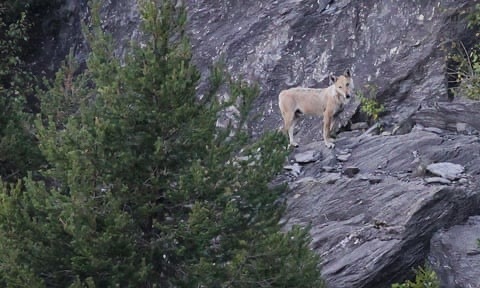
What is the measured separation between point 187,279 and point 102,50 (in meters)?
3.35

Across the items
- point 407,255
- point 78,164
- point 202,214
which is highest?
point 78,164

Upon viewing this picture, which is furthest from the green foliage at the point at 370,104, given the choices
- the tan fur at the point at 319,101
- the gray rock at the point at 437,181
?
the gray rock at the point at 437,181

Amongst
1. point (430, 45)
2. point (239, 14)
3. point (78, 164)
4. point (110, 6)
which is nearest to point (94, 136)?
point (78, 164)

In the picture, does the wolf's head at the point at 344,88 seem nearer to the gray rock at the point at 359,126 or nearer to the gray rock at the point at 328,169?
the gray rock at the point at 359,126

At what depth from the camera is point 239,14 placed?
2725 centimetres

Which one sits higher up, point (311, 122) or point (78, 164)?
point (78, 164)

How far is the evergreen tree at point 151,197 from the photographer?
11.2 metres

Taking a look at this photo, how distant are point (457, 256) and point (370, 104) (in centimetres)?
729

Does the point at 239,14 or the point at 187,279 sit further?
the point at 239,14

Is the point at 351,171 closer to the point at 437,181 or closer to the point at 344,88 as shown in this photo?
the point at 437,181

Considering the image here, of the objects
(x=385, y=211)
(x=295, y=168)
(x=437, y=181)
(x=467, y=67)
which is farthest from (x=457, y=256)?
(x=467, y=67)

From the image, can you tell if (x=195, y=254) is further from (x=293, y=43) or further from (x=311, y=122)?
(x=293, y=43)

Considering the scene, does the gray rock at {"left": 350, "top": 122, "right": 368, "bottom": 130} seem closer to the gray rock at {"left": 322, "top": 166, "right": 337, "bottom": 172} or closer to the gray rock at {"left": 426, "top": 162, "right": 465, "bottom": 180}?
the gray rock at {"left": 322, "top": 166, "right": 337, "bottom": 172}

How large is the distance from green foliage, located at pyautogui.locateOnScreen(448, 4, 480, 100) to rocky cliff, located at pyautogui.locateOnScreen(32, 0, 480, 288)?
0.27m
